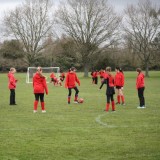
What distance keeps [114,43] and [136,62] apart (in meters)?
18.5

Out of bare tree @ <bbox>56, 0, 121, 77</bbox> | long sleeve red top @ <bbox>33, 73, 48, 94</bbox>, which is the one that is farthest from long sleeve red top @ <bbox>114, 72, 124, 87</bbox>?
bare tree @ <bbox>56, 0, 121, 77</bbox>

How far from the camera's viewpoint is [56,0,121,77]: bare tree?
68562mm

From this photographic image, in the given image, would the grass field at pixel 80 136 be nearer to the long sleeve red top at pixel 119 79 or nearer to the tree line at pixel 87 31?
the long sleeve red top at pixel 119 79

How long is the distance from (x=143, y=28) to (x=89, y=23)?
34.8 ft

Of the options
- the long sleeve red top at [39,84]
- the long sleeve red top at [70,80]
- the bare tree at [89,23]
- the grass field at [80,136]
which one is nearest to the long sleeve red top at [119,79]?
the long sleeve red top at [70,80]

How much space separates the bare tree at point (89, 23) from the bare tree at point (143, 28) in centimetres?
355

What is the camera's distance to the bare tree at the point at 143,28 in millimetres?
70250

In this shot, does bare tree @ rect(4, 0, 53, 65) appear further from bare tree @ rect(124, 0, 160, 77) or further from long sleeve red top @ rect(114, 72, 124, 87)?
long sleeve red top @ rect(114, 72, 124, 87)

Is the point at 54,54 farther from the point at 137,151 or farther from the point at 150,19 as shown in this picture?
the point at 137,151

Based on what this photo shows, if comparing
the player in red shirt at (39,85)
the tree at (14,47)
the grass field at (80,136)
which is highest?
the tree at (14,47)

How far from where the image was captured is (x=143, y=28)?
70.7m

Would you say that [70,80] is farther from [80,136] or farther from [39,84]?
[80,136]

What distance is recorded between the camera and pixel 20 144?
30.8ft

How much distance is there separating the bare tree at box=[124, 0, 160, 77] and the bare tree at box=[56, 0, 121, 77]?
3548 millimetres
